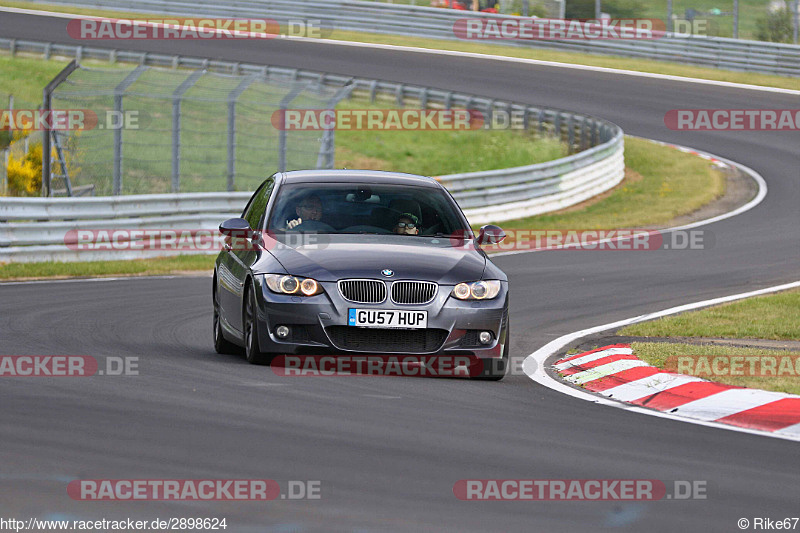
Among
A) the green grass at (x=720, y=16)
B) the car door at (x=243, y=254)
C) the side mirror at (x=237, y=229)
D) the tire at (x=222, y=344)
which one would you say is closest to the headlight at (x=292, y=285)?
the car door at (x=243, y=254)

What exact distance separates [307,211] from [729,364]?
11.2ft

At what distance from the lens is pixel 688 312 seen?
14.2 meters

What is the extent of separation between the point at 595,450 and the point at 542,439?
0.35 metres

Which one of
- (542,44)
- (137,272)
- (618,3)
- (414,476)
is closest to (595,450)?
(414,476)

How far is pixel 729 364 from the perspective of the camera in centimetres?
A: 1008

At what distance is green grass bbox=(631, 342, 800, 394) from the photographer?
910 centimetres

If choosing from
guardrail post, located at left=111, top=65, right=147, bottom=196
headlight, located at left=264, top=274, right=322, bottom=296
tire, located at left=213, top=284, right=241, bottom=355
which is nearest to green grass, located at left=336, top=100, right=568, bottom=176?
guardrail post, located at left=111, top=65, right=147, bottom=196

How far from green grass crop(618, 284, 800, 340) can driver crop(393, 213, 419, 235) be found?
2826mm

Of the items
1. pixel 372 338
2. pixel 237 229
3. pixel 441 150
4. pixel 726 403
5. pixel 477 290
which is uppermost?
pixel 237 229

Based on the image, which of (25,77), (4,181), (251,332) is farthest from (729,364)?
(25,77)

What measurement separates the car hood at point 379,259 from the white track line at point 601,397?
3.26 ft

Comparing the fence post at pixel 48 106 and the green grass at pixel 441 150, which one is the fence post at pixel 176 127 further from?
the green grass at pixel 441 150

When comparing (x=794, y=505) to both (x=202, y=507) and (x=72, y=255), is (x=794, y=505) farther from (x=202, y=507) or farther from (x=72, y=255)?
(x=72, y=255)

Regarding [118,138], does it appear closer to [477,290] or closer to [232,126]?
[232,126]
